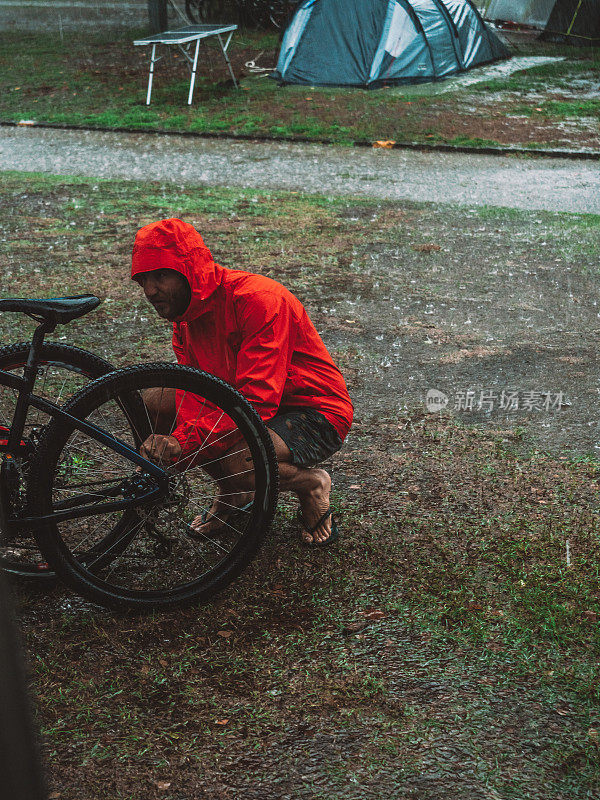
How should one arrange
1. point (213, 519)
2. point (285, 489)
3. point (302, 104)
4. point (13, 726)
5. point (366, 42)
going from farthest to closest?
point (366, 42), point (302, 104), point (213, 519), point (285, 489), point (13, 726)

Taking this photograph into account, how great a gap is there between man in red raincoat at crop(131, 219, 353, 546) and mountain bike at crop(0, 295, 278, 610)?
2.7 inches

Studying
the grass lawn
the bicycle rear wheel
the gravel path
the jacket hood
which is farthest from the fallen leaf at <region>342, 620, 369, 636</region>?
the gravel path

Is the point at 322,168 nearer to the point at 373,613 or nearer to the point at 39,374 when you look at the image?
the point at 39,374

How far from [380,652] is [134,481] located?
1.01 metres

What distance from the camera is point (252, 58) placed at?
1838 cm

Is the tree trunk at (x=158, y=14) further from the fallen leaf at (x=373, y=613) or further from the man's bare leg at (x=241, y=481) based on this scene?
the fallen leaf at (x=373, y=613)

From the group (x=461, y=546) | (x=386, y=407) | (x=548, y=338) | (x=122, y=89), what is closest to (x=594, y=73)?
(x=122, y=89)

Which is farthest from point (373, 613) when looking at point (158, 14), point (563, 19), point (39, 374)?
point (563, 19)

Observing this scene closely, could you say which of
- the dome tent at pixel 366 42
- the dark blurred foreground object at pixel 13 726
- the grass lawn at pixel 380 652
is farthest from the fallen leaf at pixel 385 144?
the dark blurred foreground object at pixel 13 726

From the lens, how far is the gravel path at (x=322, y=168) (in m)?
9.01

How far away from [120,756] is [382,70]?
14.7 meters

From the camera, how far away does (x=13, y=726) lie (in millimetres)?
707

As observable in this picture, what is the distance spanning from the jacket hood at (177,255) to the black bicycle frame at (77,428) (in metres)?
0.52

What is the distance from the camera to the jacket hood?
2916mm
